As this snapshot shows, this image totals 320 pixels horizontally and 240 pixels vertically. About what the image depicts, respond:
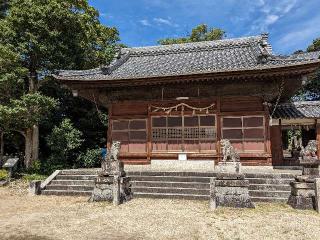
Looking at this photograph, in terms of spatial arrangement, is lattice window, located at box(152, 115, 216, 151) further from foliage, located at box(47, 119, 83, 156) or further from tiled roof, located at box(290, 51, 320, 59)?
foliage, located at box(47, 119, 83, 156)

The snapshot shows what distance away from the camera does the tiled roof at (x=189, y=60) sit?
47.6 feet

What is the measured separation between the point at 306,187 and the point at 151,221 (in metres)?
5.07

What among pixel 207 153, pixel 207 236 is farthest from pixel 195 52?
pixel 207 236

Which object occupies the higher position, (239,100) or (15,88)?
(15,88)

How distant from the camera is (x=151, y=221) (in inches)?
324

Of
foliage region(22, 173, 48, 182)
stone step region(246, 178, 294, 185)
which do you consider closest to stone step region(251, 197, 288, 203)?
stone step region(246, 178, 294, 185)

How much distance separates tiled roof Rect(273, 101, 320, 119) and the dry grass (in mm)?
9095

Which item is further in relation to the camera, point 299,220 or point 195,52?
point 195,52

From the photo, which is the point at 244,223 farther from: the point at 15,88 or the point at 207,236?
the point at 15,88

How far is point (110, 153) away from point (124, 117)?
582 centimetres

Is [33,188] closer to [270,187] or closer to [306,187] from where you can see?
[270,187]

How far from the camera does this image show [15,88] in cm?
1820

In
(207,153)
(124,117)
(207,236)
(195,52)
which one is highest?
(195,52)

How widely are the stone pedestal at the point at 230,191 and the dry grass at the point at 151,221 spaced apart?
0.37 meters
